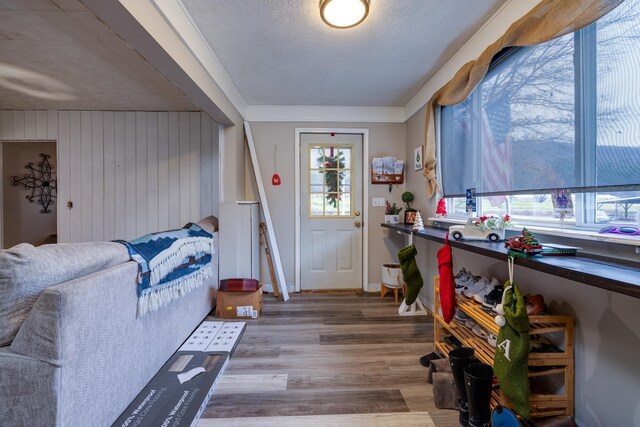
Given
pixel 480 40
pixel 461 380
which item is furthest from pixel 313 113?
pixel 461 380

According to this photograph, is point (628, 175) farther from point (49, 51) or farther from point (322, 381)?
point (49, 51)

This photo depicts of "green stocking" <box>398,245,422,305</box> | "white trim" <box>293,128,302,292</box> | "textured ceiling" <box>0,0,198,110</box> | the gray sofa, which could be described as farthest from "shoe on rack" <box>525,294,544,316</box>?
"textured ceiling" <box>0,0,198,110</box>

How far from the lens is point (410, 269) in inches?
90.4

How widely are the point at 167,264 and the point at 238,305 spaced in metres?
1.01

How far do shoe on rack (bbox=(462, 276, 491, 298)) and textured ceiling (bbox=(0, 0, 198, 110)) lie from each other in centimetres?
296

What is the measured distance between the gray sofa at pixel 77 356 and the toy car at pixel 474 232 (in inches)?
73.5

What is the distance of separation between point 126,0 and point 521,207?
7.81 feet

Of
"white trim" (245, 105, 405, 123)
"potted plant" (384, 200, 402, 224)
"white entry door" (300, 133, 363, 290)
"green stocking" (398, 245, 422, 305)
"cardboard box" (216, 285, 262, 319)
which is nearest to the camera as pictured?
"green stocking" (398, 245, 422, 305)

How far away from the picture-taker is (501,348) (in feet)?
3.97

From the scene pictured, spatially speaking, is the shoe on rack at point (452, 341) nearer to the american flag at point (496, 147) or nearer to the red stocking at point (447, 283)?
the red stocking at point (447, 283)

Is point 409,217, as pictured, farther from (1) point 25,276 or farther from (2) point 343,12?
(1) point 25,276

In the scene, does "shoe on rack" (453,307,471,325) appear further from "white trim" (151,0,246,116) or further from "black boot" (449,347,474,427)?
"white trim" (151,0,246,116)

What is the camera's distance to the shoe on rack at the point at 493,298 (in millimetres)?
1462

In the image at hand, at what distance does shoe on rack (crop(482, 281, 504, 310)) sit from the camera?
146 cm
